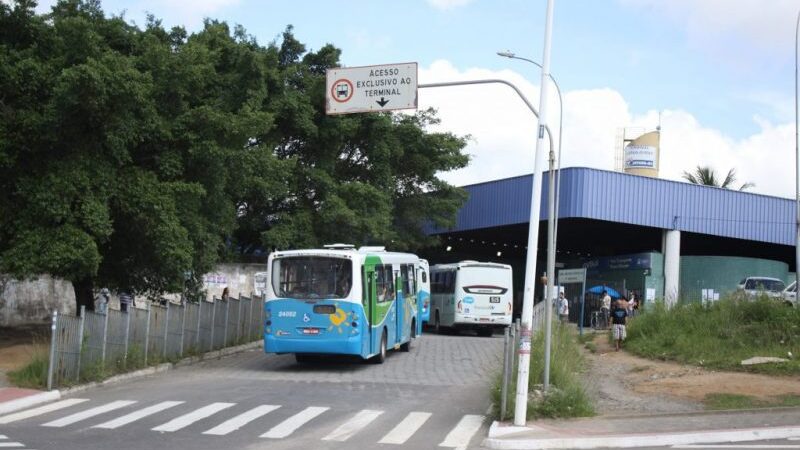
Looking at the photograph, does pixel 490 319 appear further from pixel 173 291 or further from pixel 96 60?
pixel 96 60

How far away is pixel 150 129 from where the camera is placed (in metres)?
23.8

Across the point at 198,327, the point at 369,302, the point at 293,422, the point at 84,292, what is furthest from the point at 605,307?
the point at 293,422

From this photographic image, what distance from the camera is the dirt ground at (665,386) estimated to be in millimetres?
17062

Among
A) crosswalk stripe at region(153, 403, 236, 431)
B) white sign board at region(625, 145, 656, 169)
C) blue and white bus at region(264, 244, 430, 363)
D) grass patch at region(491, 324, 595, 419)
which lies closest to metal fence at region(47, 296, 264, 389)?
blue and white bus at region(264, 244, 430, 363)

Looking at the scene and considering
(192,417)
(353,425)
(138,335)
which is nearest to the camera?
(353,425)

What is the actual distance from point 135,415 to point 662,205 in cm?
3558

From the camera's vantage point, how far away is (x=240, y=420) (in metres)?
14.7

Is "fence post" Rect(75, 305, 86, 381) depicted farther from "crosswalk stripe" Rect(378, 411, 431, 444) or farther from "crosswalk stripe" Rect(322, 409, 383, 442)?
"crosswalk stripe" Rect(378, 411, 431, 444)

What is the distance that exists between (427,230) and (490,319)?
14353 millimetres

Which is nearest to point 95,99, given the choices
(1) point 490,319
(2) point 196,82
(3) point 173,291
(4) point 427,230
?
(2) point 196,82

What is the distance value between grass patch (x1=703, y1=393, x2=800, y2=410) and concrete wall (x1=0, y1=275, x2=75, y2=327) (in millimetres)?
22845

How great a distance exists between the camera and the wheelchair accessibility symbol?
1641cm

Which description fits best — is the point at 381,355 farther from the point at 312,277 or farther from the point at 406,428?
the point at 406,428

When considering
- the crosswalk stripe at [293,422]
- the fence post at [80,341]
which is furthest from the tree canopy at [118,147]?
the crosswalk stripe at [293,422]
